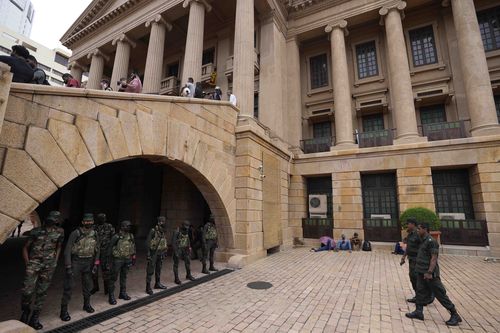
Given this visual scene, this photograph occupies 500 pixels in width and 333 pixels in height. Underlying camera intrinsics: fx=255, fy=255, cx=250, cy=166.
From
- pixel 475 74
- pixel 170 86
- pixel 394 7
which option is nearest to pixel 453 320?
pixel 475 74

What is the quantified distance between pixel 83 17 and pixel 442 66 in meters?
29.0

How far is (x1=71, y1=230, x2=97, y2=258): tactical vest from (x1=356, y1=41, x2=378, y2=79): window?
18.8m

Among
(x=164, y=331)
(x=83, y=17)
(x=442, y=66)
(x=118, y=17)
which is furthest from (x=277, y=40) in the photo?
(x=83, y=17)

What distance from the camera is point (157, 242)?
6.73m

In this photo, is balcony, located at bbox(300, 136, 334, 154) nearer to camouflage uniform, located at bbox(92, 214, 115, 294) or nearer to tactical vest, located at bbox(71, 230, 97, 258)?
camouflage uniform, located at bbox(92, 214, 115, 294)

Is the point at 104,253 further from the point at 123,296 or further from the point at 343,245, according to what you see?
the point at 343,245

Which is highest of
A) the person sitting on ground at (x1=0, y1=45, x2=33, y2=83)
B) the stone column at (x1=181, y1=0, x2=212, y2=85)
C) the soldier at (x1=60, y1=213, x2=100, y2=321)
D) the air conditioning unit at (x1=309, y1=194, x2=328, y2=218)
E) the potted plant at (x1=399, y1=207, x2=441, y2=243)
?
the stone column at (x1=181, y1=0, x2=212, y2=85)

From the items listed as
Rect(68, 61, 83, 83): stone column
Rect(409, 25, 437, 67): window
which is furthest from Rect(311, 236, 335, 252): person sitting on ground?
Rect(68, 61, 83, 83): stone column

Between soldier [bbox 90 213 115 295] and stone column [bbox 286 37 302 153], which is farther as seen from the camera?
stone column [bbox 286 37 302 153]

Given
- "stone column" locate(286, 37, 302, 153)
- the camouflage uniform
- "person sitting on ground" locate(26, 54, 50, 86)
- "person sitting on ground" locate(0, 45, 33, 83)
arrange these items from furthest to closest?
"stone column" locate(286, 37, 302, 153)
the camouflage uniform
"person sitting on ground" locate(26, 54, 50, 86)
"person sitting on ground" locate(0, 45, 33, 83)

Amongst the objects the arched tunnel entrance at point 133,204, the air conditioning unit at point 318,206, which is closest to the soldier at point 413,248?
the arched tunnel entrance at point 133,204

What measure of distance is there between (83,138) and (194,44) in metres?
11.2

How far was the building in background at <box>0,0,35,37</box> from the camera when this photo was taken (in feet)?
227

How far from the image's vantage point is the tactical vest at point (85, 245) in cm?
527
